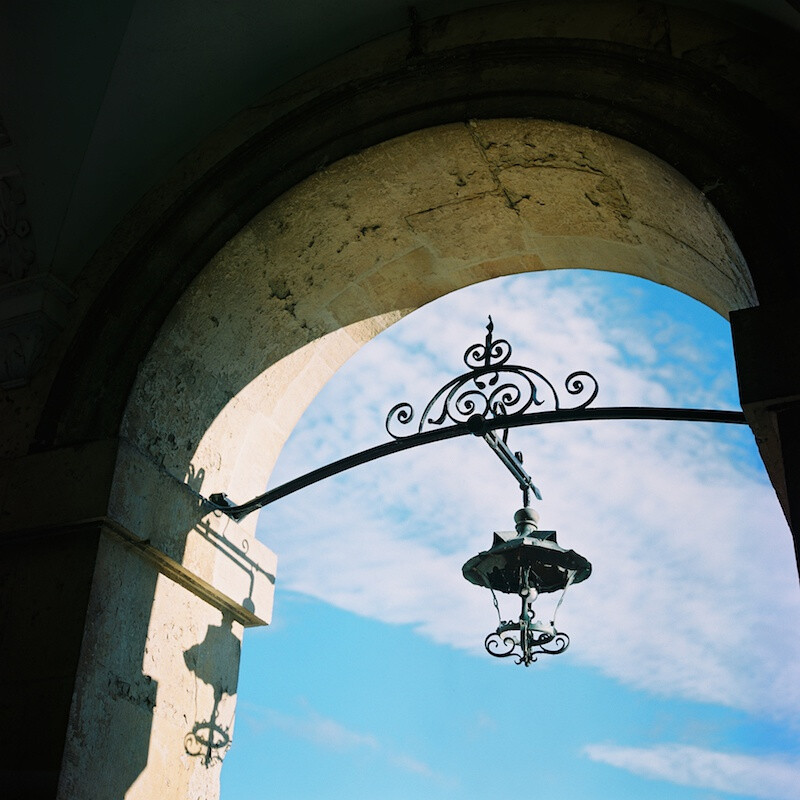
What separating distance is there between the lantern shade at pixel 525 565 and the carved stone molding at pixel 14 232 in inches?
84.4

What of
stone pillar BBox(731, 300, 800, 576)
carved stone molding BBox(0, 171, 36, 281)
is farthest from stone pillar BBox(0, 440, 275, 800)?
stone pillar BBox(731, 300, 800, 576)

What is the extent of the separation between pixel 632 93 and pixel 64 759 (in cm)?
278

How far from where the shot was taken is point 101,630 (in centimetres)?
364

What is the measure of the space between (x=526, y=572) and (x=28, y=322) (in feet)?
7.03

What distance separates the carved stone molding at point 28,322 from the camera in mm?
4281

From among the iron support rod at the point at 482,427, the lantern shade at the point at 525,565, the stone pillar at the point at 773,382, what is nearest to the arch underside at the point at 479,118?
the stone pillar at the point at 773,382

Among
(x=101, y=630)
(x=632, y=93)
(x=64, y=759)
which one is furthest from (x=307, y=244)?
(x=64, y=759)

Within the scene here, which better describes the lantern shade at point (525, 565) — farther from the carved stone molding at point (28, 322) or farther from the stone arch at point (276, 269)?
the carved stone molding at point (28, 322)

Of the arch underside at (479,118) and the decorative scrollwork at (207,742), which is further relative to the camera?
the decorative scrollwork at (207,742)

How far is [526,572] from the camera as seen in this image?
12.8 ft

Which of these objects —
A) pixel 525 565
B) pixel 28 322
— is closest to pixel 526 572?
pixel 525 565

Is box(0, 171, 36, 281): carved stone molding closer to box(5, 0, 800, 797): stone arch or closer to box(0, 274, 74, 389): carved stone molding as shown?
box(0, 274, 74, 389): carved stone molding

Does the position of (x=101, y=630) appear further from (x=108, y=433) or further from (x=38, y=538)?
(x=108, y=433)

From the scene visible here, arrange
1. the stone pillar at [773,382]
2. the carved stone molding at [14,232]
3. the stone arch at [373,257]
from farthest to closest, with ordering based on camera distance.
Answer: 1. the carved stone molding at [14,232]
2. the stone arch at [373,257]
3. the stone pillar at [773,382]
